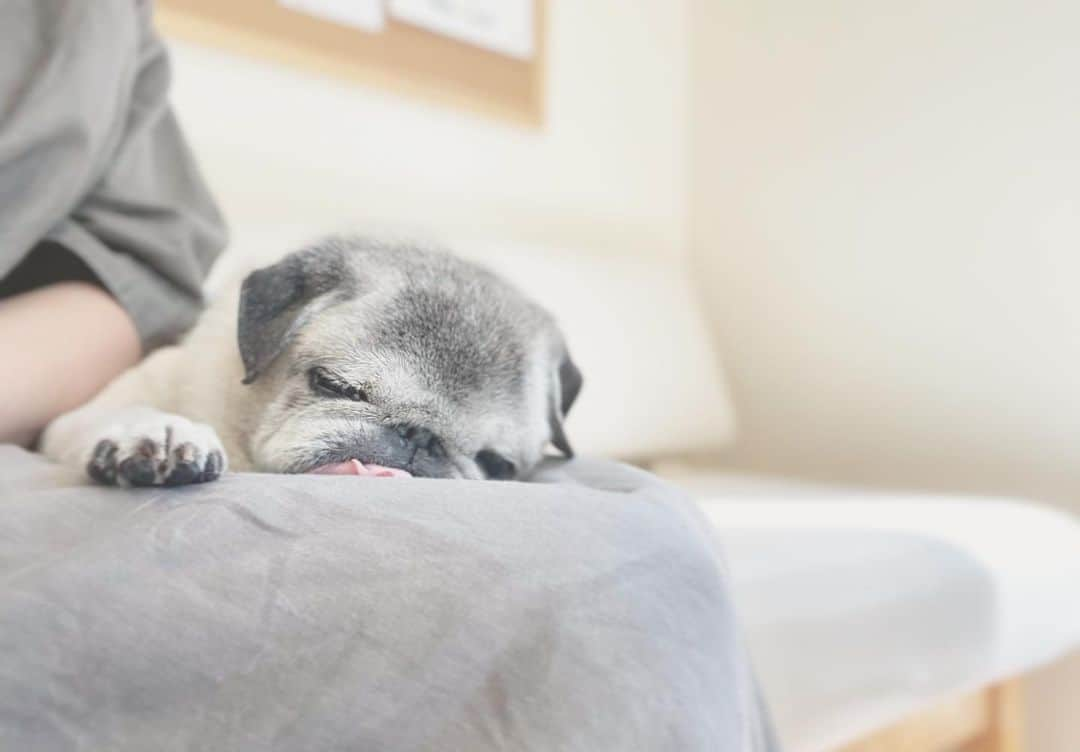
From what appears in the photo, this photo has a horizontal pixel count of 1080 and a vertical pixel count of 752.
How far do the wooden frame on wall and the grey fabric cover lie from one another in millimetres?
1356

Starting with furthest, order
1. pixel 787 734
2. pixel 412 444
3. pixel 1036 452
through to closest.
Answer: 1. pixel 1036 452
2. pixel 787 734
3. pixel 412 444

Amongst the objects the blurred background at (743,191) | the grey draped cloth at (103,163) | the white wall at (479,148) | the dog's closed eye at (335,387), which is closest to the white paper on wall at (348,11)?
the blurred background at (743,191)

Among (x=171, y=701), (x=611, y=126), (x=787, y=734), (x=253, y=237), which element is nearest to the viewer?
(x=171, y=701)

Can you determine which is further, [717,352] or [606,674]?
[717,352]

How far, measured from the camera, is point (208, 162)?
177 cm

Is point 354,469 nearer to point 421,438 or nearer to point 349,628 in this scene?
point 421,438

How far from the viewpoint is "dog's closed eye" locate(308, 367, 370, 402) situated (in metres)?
0.87

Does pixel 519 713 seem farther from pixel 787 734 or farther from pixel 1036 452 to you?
pixel 1036 452

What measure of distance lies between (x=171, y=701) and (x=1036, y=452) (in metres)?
1.83

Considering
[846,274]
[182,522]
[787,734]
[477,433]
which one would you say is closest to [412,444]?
[477,433]

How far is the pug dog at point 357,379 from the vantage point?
85 centimetres

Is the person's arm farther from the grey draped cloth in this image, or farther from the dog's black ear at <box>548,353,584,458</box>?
the dog's black ear at <box>548,353,584,458</box>

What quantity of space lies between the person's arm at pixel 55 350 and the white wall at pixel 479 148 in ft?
1.61

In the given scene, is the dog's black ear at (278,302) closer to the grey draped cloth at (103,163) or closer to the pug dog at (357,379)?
the pug dog at (357,379)
